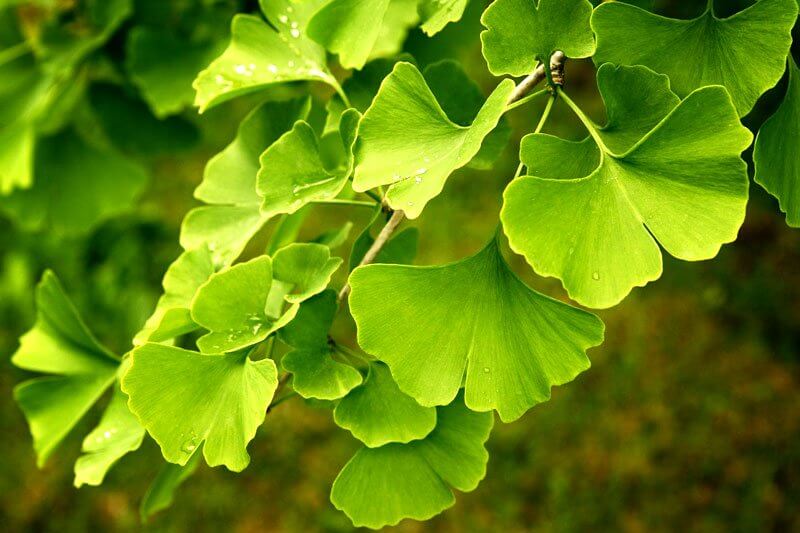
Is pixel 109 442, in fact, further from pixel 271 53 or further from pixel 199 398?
pixel 271 53

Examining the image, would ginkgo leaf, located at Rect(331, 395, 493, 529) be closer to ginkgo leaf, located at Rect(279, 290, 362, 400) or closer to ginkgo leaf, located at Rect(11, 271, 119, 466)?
ginkgo leaf, located at Rect(279, 290, 362, 400)

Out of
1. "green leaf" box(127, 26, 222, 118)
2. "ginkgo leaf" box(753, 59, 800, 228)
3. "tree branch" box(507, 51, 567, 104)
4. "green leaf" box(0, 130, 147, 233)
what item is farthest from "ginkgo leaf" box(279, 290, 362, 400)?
"green leaf" box(0, 130, 147, 233)

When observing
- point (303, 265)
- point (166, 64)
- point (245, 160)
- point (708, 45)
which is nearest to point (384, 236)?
point (303, 265)

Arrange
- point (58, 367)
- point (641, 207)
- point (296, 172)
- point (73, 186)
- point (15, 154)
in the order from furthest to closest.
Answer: point (73, 186) < point (15, 154) < point (58, 367) < point (296, 172) < point (641, 207)

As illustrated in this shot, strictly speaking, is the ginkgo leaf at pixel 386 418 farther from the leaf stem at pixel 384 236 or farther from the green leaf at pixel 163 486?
the green leaf at pixel 163 486

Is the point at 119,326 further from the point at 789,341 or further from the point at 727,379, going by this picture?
the point at 789,341
